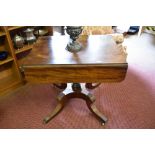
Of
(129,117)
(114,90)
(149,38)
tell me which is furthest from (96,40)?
(149,38)

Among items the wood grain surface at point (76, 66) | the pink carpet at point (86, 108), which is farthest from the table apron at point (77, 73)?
the pink carpet at point (86, 108)

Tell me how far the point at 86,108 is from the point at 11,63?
1118 millimetres

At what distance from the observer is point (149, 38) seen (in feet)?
11.4

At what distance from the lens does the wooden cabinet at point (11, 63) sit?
6.21ft

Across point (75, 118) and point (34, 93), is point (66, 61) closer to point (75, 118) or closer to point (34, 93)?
point (75, 118)

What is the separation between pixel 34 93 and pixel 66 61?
3.13 ft

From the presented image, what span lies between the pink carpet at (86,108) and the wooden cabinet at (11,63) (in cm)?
11

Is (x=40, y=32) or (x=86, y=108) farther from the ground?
(x=40, y=32)

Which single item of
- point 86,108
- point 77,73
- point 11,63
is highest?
point 77,73

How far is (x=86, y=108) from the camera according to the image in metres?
1.82

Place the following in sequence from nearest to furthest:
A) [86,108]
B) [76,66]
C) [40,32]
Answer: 1. [76,66]
2. [86,108]
3. [40,32]

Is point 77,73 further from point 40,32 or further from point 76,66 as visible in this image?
point 40,32

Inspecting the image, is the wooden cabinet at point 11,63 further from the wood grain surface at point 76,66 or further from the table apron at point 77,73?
the table apron at point 77,73

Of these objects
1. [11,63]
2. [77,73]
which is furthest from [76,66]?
[11,63]
